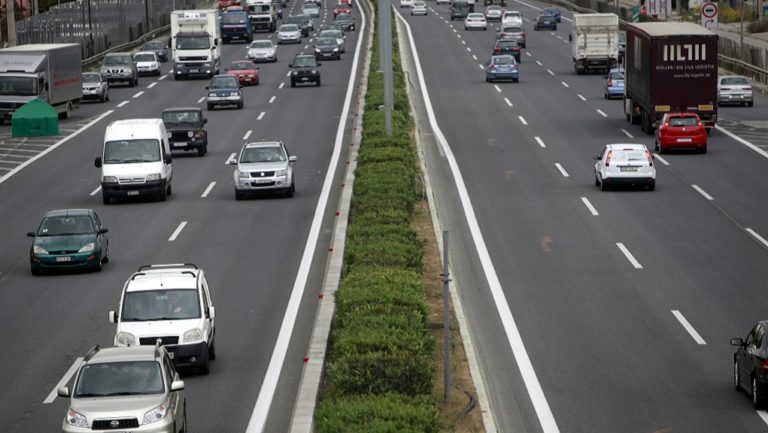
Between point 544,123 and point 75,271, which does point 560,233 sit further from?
point 544,123

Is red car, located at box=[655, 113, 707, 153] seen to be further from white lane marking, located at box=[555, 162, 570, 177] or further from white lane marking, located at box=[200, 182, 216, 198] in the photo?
white lane marking, located at box=[200, 182, 216, 198]

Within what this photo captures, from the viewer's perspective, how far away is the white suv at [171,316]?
74.0 feet

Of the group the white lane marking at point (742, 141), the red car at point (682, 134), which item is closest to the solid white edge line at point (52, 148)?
the red car at point (682, 134)

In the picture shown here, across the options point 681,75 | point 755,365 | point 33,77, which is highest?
point 681,75

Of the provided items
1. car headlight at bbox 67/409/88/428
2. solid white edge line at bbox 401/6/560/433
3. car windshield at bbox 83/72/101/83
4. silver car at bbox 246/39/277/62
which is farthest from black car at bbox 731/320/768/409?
silver car at bbox 246/39/277/62

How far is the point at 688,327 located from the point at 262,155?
798 inches

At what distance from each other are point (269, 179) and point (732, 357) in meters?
21.0

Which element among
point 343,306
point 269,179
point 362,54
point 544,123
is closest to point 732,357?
point 343,306

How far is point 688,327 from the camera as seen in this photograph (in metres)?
26.0

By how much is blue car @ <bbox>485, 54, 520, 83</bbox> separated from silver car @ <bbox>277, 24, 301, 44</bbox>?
109 ft

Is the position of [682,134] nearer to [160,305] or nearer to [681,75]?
[681,75]

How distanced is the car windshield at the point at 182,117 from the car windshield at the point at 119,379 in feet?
115

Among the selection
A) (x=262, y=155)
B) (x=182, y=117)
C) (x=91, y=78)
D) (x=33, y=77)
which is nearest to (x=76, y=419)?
(x=262, y=155)

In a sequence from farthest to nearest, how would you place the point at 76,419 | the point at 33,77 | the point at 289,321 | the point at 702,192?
the point at 33,77 < the point at 702,192 < the point at 289,321 < the point at 76,419
